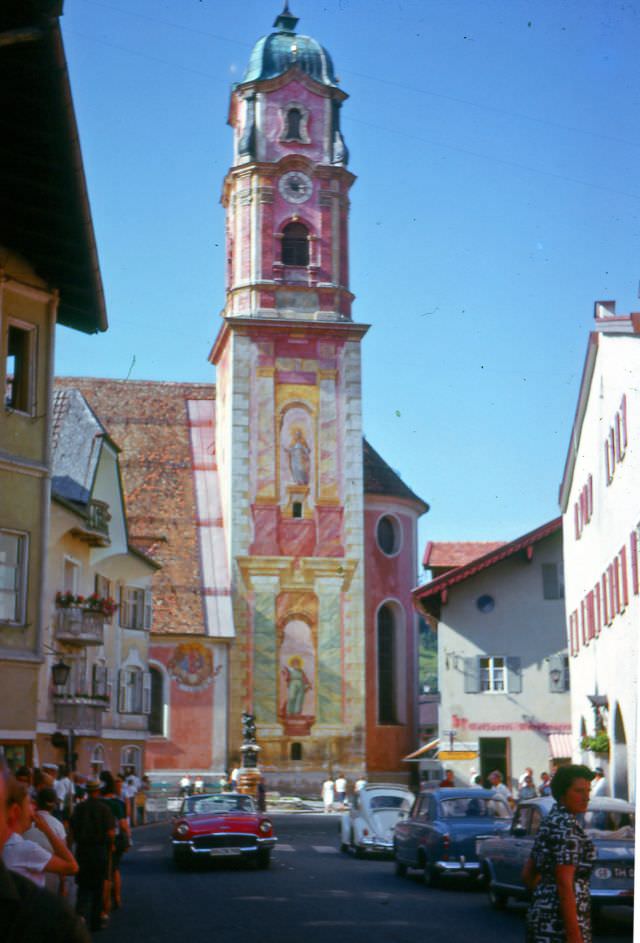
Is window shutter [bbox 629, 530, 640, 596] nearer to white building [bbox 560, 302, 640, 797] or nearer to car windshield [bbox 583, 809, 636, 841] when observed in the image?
white building [bbox 560, 302, 640, 797]

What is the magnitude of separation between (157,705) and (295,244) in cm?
1896

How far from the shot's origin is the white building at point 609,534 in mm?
27125

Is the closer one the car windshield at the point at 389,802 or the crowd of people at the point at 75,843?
the crowd of people at the point at 75,843

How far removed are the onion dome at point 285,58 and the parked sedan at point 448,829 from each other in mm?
44966

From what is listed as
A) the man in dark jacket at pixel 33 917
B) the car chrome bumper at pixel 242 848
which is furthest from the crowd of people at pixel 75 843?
the car chrome bumper at pixel 242 848

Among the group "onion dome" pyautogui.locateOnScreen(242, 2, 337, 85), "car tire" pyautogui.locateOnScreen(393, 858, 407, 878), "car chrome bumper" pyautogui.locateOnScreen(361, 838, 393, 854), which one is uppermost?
"onion dome" pyautogui.locateOnScreen(242, 2, 337, 85)

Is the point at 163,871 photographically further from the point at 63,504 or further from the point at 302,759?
the point at 302,759

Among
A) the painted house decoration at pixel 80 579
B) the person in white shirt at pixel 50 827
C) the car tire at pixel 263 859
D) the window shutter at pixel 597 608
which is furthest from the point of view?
the painted house decoration at pixel 80 579

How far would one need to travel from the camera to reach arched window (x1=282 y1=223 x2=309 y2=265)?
62406 millimetres

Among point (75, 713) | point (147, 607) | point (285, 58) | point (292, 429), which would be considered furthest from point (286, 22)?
point (75, 713)

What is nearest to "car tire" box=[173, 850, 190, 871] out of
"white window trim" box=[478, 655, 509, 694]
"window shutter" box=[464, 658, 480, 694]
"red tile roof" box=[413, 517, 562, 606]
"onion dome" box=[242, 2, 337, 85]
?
"red tile roof" box=[413, 517, 562, 606]

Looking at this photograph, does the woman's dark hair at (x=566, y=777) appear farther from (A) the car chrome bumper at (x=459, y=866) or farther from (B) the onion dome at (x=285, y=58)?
(B) the onion dome at (x=285, y=58)

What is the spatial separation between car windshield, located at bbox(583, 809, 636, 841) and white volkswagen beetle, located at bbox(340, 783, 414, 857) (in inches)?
463

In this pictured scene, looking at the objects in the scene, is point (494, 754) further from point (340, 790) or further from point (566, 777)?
point (566, 777)
